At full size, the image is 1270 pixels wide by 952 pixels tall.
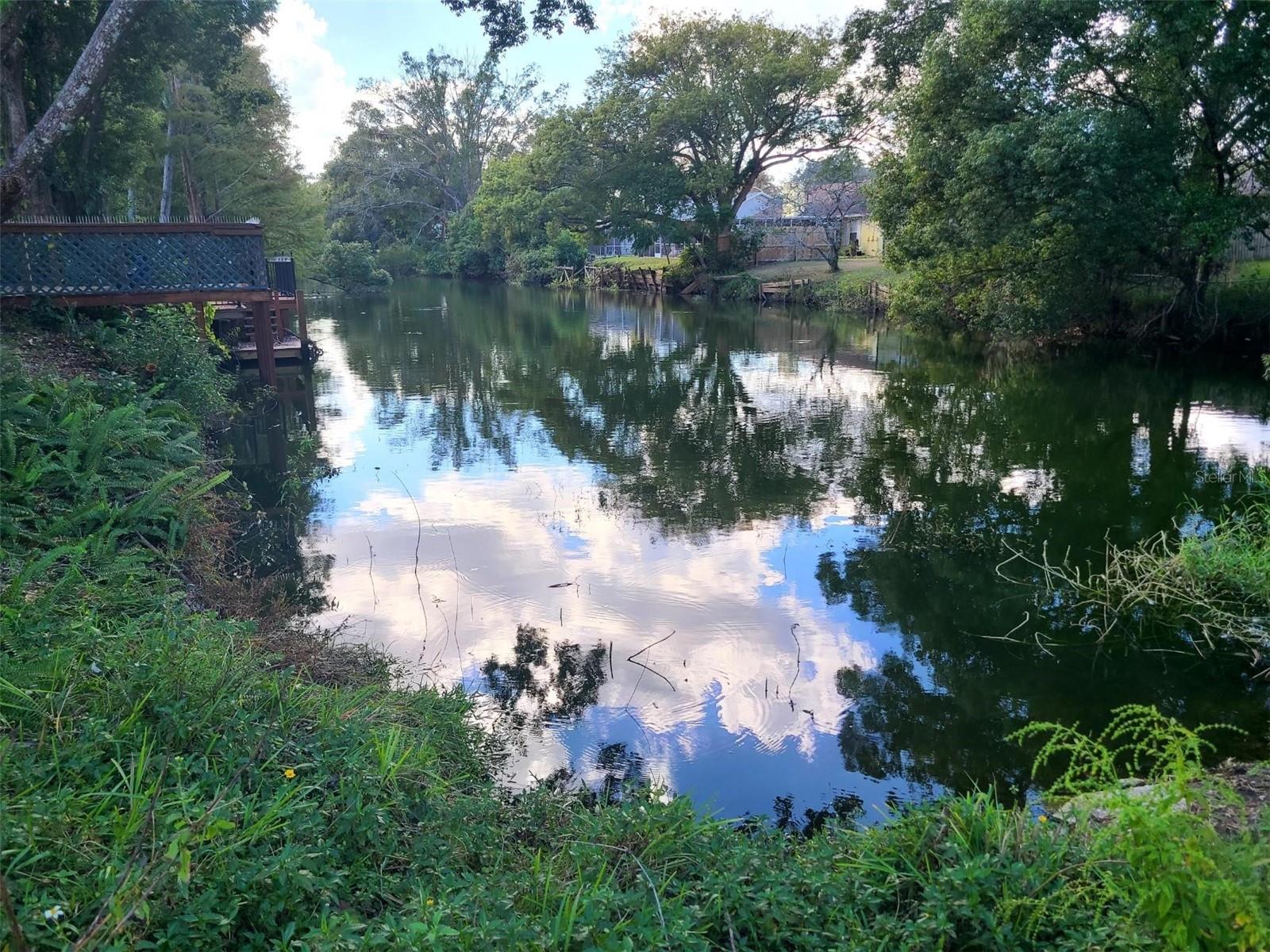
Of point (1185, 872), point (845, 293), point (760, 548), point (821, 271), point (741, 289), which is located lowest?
point (760, 548)

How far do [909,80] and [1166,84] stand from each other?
28.3 feet

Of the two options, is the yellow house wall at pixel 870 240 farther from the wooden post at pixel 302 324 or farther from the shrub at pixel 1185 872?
the shrub at pixel 1185 872

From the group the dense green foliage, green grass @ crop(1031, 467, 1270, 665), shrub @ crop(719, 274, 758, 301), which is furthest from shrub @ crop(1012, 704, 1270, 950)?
shrub @ crop(719, 274, 758, 301)

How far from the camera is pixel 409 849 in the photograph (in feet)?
11.7

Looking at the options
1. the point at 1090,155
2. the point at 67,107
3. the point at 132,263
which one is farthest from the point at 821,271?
the point at 67,107

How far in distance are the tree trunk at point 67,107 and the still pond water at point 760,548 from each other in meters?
3.85

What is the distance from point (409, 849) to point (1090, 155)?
17723 mm

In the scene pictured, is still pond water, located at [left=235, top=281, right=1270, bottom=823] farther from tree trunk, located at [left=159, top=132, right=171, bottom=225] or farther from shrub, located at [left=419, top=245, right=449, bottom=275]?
shrub, located at [left=419, top=245, right=449, bottom=275]

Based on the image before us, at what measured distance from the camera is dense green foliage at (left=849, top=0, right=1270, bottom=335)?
17.1 meters

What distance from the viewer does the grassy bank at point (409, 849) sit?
2676mm

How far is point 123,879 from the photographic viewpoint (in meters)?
2.63

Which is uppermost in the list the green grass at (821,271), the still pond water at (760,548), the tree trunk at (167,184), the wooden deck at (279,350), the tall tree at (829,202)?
the tall tree at (829,202)

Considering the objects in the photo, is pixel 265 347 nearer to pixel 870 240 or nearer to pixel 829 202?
pixel 870 240

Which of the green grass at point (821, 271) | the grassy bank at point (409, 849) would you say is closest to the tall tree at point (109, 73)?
the grassy bank at point (409, 849)
